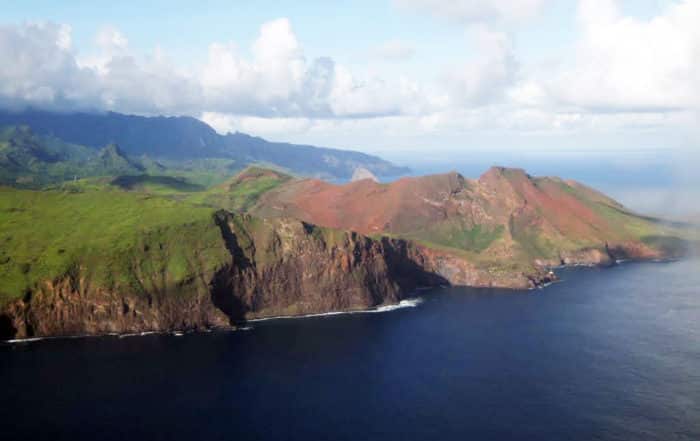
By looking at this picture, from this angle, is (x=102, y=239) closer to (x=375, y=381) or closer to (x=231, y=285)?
(x=231, y=285)

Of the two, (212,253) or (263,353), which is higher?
(212,253)

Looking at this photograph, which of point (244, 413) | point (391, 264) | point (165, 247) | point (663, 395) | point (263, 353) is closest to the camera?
point (244, 413)

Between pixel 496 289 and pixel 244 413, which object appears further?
pixel 496 289

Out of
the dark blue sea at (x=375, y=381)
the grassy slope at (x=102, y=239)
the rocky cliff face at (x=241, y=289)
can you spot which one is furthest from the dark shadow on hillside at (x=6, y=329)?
the dark blue sea at (x=375, y=381)

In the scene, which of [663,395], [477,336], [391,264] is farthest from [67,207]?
[663,395]

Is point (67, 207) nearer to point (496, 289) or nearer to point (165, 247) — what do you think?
point (165, 247)

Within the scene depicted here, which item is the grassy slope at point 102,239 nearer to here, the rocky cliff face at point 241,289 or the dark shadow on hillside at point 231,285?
the rocky cliff face at point 241,289

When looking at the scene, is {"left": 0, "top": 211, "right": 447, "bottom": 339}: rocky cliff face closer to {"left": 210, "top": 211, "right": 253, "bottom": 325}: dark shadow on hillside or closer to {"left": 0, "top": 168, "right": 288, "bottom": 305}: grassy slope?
{"left": 210, "top": 211, "right": 253, "bottom": 325}: dark shadow on hillside

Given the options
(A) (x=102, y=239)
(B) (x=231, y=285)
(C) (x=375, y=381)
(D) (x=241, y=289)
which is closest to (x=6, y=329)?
(A) (x=102, y=239)


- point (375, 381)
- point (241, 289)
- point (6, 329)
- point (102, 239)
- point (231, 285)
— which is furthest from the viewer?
point (241, 289)
